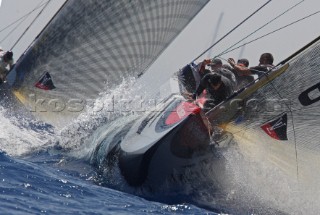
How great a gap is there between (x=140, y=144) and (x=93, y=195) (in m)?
0.75

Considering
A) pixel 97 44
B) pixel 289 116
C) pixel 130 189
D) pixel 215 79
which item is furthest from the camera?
pixel 97 44

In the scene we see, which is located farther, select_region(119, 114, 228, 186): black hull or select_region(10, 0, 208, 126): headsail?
select_region(10, 0, 208, 126): headsail

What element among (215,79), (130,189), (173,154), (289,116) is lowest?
(130,189)

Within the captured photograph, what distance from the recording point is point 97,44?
704cm

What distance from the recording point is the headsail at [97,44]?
6867 mm

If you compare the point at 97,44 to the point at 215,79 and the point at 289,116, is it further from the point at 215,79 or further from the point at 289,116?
the point at 289,116

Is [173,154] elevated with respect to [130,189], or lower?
elevated

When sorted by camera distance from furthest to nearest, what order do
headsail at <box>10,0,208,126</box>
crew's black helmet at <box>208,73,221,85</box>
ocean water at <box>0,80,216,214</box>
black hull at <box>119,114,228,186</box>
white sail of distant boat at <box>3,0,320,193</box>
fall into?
headsail at <box>10,0,208,126</box> < crew's black helmet at <box>208,73,221,85</box> < white sail of distant boat at <box>3,0,320,193</box> < black hull at <box>119,114,228,186</box> < ocean water at <box>0,80,216,214</box>

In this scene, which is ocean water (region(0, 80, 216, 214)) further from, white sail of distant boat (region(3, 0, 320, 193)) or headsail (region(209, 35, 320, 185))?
headsail (region(209, 35, 320, 185))

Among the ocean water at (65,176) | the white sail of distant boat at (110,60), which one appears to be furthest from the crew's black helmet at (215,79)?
the ocean water at (65,176)

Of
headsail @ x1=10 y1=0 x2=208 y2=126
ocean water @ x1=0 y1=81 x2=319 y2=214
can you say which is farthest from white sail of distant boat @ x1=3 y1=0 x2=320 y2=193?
ocean water @ x1=0 y1=81 x2=319 y2=214

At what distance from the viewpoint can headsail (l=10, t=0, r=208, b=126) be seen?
6867mm

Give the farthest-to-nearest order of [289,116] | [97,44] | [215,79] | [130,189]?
[97,44] < [215,79] < [130,189] < [289,116]

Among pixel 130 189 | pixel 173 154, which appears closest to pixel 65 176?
pixel 130 189
